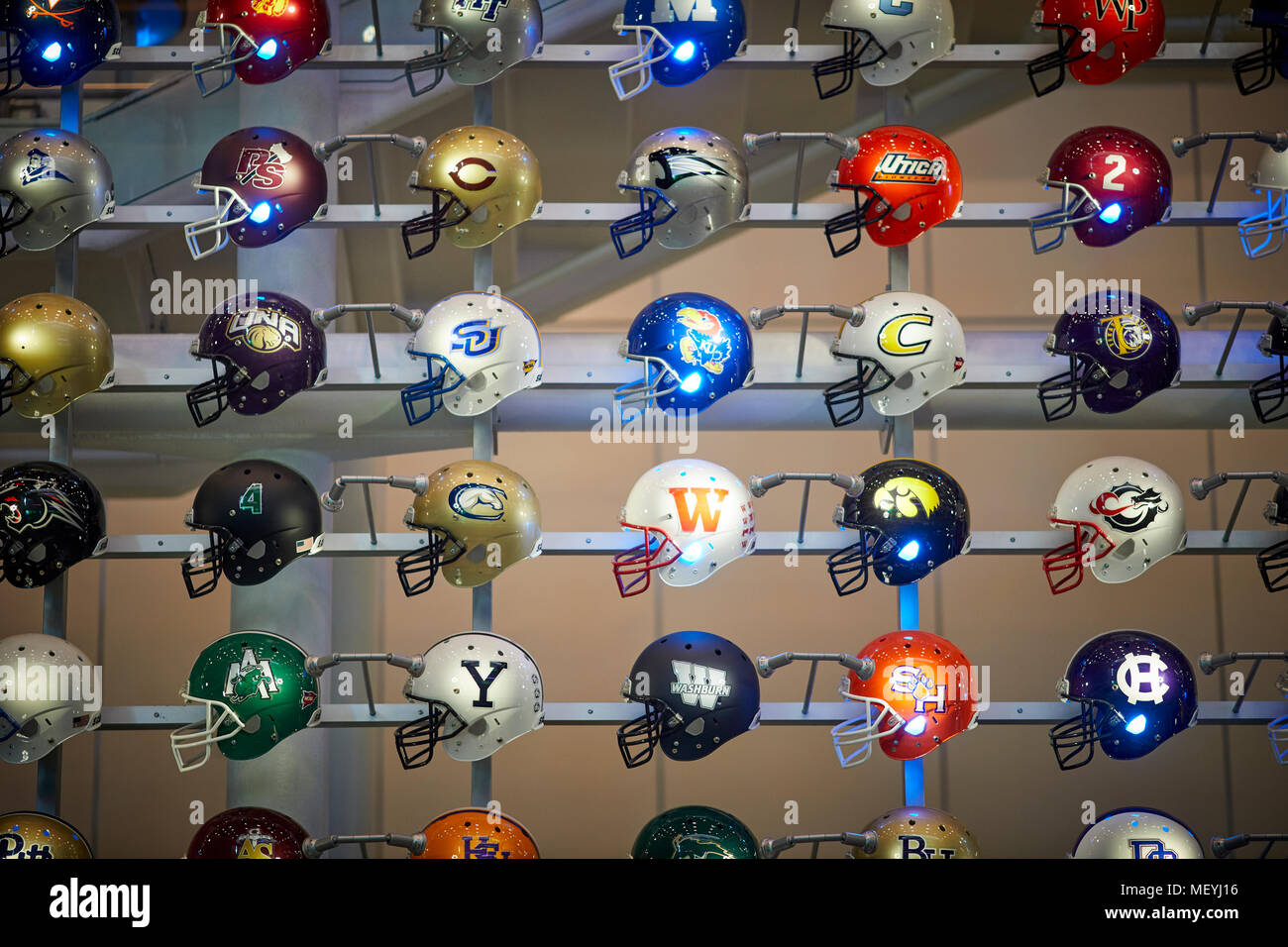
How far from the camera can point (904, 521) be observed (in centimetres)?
364

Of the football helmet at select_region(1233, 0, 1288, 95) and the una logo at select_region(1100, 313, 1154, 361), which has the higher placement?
the football helmet at select_region(1233, 0, 1288, 95)

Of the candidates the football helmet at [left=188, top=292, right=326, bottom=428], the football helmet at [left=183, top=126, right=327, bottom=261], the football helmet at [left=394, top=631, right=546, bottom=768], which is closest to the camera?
the football helmet at [left=394, top=631, right=546, bottom=768]

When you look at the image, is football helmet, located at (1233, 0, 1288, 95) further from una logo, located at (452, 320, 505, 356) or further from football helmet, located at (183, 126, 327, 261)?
football helmet, located at (183, 126, 327, 261)

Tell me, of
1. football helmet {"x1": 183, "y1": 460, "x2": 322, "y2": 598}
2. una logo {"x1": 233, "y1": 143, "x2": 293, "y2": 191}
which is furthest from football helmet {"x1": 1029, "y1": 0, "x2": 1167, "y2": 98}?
football helmet {"x1": 183, "y1": 460, "x2": 322, "y2": 598}

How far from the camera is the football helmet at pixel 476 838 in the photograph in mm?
3496

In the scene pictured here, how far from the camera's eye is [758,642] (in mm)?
6547

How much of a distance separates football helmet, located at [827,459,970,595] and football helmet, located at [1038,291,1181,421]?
41 centimetres

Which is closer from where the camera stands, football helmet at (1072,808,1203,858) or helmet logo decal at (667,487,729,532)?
football helmet at (1072,808,1203,858)

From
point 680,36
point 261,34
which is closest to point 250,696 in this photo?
point 261,34

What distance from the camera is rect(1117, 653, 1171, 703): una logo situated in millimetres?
3637

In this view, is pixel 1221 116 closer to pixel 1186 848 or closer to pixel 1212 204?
pixel 1212 204

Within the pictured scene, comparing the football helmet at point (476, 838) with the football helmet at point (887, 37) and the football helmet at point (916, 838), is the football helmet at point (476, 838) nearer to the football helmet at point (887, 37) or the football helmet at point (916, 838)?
the football helmet at point (916, 838)

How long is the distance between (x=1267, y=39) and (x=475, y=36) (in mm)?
2282

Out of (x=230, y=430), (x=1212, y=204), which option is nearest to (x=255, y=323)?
(x=230, y=430)
